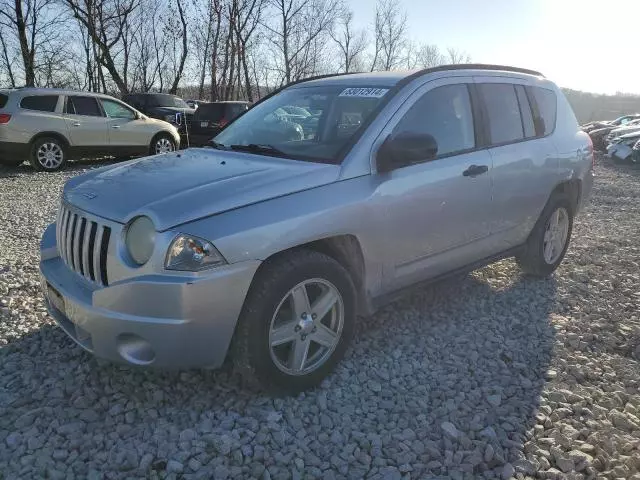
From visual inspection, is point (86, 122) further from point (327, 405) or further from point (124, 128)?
point (327, 405)

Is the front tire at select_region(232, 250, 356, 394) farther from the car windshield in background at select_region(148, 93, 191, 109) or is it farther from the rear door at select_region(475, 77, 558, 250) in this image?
the car windshield in background at select_region(148, 93, 191, 109)

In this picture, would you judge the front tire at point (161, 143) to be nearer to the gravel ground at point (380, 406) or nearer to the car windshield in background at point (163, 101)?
the car windshield in background at point (163, 101)

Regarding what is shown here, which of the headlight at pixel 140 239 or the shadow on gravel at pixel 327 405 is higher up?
the headlight at pixel 140 239

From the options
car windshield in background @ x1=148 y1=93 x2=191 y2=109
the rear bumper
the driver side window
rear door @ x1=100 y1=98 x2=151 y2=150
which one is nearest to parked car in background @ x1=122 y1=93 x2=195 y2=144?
car windshield in background @ x1=148 y1=93 x2=191 y2=109

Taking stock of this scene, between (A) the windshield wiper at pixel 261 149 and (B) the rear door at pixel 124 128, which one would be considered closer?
(A) the windshield wiper at pixel 261 149

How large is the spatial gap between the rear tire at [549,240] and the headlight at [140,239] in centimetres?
342

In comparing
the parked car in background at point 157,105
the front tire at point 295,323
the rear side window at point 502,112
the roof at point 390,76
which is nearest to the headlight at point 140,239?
the front tire at point 295,323

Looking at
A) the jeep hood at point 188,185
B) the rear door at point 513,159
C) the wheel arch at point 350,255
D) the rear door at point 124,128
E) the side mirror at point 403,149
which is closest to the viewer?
the jeep hood at point 188,185

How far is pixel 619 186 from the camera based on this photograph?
501 inches

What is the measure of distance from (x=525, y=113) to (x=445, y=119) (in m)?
1.15

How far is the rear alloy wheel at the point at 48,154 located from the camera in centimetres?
1111

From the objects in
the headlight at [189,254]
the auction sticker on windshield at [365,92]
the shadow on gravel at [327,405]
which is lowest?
the shadow on gravel at [327,405]

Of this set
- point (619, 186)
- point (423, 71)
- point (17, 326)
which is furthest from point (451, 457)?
point (619, 186)

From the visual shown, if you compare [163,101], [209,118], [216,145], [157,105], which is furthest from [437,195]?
[163,101]
